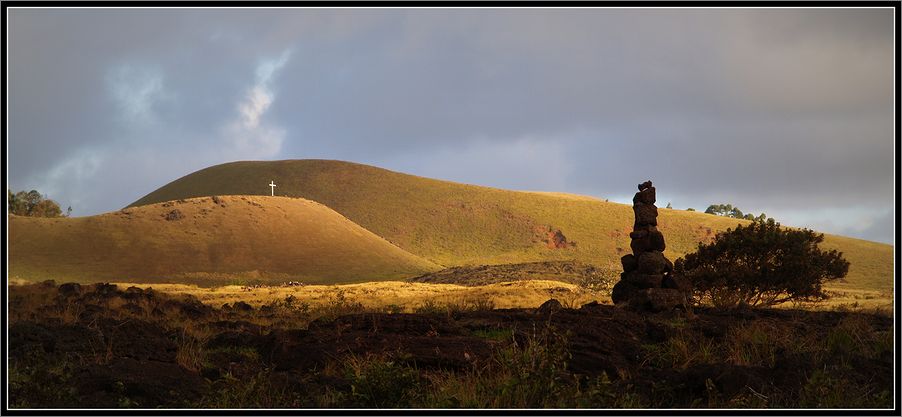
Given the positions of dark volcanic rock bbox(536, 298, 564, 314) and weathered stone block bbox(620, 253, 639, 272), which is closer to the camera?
dark volcanic rock bbox(536, 298, 564, 314)

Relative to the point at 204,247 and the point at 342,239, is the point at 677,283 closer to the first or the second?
the point at 204,247

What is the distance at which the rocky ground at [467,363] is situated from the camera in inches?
312

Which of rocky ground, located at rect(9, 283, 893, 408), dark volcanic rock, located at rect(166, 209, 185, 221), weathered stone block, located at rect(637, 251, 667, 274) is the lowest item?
rocky ground, located at rect(9, 283, 893, 408)

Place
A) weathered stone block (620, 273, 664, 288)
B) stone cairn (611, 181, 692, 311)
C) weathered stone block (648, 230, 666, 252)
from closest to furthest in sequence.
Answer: stone cairn (611, 181, 692, 311) < weathered stone block (620, 273, 664, 288) < weathered stone block (648, 230, 666, 252)

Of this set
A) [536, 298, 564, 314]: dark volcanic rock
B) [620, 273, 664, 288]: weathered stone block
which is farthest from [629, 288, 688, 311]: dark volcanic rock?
[536, 298, 564, 314]: dark volcanic rock

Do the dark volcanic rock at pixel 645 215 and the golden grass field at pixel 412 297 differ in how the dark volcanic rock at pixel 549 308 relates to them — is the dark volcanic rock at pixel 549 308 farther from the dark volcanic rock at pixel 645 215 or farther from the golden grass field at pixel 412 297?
the golden grass field at pixel 412 297

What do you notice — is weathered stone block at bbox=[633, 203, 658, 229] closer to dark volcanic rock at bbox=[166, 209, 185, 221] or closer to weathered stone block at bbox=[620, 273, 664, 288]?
weathered stone block at bbox=[620, 273, 664, 288]

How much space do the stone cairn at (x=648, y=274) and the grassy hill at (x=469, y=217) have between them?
49516mm

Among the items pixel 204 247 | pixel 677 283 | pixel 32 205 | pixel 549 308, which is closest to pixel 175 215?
pixel 204 247

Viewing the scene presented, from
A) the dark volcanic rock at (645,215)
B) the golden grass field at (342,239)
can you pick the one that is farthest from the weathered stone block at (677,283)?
the golden grass field at (342,239)

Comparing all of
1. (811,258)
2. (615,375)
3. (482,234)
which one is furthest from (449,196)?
(615,375)

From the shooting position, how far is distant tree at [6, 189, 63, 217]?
74250mm

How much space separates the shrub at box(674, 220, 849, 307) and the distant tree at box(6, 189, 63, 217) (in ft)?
226

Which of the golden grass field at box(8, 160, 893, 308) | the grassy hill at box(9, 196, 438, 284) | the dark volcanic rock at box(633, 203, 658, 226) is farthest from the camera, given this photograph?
the grassy hill at box(9, 196, 438, 284)
